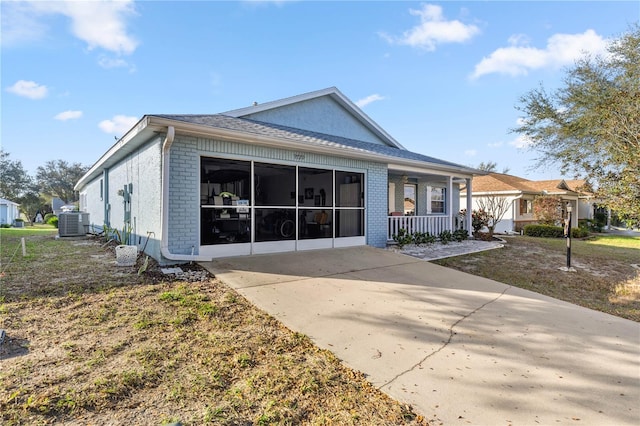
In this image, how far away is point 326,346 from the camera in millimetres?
3498

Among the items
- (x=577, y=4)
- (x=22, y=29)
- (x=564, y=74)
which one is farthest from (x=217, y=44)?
(x=564, y=74)

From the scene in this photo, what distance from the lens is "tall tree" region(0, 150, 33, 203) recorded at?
3659 centimetres

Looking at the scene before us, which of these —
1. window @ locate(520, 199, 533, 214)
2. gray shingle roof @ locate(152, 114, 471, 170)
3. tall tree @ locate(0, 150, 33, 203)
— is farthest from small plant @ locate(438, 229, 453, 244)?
tall tree @ locate(0, 150, 33, 203)

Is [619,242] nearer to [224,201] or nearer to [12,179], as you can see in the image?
[224,201]

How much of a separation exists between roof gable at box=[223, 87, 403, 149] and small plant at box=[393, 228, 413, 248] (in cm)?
463

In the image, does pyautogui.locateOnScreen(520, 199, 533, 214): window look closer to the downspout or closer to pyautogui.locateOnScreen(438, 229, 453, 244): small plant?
pyautogui.locateOnScreen(438, 229, 453, 244): small plant

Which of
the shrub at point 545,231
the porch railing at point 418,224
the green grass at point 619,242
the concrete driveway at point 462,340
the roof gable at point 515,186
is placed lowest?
the green grass at point 619,242

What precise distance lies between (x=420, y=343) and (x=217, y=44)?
35.4 feet

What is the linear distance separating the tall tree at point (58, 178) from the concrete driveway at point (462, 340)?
51369 millimetres

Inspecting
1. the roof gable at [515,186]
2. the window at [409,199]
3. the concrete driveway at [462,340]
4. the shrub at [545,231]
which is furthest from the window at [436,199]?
the concrete driveway at [462,340]

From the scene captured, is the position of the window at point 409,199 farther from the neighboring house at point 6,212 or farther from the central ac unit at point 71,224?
the neighboring house at point 6,212

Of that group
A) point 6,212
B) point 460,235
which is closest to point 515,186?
point 460,235

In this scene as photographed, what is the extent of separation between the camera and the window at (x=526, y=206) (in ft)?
69.7

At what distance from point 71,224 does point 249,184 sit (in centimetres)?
1157
